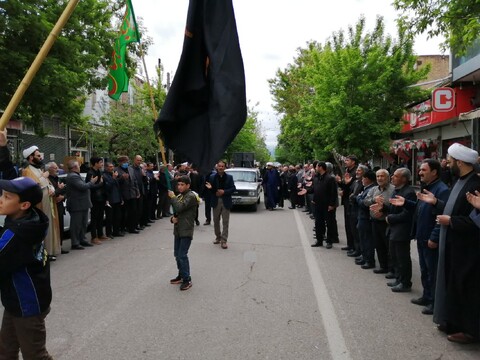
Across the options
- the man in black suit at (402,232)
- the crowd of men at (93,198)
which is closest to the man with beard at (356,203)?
the man in black suit at (402,232)

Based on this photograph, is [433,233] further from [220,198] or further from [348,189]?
[220,198]

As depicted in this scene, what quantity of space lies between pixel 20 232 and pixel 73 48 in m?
11.2

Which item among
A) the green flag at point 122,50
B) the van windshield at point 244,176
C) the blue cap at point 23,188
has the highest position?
the green flag at point 122,50

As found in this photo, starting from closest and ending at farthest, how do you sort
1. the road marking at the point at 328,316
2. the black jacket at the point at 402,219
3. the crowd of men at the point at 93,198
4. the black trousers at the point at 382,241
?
the road marking at the point at 328,316, the black jacket at the point at 402,219, the black trousers at the point at 382,241, the crowd of men at the point at 93,198

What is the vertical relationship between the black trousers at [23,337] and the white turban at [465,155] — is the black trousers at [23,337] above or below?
below

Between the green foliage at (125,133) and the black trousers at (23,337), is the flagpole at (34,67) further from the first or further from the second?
the green foliage at (125,133)

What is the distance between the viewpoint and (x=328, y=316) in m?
5.53

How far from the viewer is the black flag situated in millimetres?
2713

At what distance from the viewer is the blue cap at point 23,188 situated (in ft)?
10.5

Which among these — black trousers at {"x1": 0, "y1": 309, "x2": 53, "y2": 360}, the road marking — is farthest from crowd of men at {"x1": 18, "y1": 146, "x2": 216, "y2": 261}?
black trousers at {"x1": 0, "y1": 309, "x2": 53, "y2": 360}

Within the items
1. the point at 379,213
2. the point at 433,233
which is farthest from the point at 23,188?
the point at 379,213

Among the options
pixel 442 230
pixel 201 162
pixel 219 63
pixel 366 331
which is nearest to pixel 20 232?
pixel 201 162

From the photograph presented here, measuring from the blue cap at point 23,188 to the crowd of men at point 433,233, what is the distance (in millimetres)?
3809

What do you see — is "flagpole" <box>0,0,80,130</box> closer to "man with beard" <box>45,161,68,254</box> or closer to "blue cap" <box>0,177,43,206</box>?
"blue cap" <box>0,177,43,206</box>
